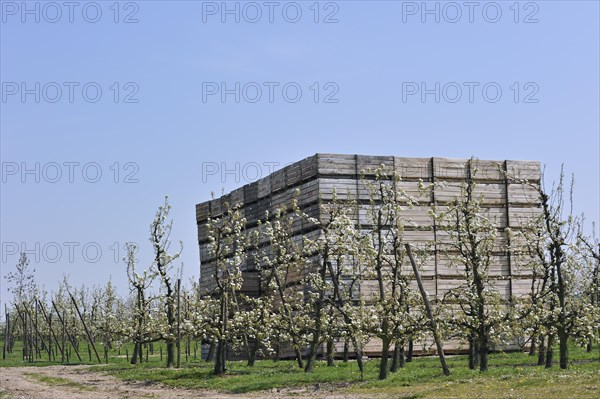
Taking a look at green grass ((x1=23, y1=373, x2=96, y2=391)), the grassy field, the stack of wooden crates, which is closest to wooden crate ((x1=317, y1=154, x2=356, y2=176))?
the stack of wooden crates

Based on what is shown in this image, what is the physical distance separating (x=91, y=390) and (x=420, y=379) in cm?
1124

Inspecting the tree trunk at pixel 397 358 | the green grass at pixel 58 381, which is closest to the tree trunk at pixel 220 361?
the green grass at pixel 58 381

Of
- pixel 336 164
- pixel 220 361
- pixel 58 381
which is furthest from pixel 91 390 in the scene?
pixel 336 164

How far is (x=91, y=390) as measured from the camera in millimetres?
27625

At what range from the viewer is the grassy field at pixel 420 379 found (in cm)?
1897

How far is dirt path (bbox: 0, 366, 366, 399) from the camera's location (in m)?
23.1

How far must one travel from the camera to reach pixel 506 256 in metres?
36.1

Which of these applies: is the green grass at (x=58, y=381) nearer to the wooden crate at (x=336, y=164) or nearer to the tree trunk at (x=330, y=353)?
the tree trunk at (x=330, y=353)

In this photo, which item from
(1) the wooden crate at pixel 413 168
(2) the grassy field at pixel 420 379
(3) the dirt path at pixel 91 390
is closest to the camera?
(2) the grassy field at pixel 420 379

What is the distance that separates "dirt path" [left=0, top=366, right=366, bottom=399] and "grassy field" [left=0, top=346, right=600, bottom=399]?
63 centimetres

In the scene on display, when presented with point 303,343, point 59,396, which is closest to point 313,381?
point 303,343

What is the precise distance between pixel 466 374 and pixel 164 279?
670 inches

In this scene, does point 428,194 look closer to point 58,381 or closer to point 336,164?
point 336,164

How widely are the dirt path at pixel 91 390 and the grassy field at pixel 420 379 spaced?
24.7 inches
